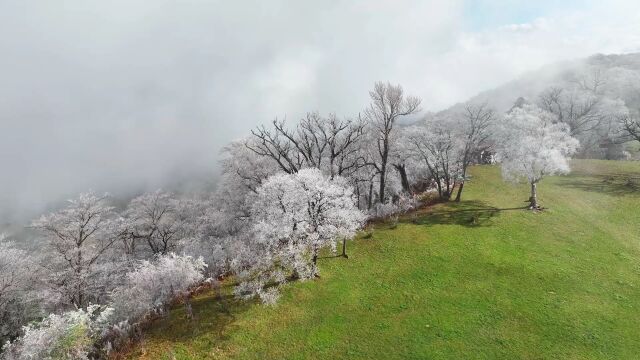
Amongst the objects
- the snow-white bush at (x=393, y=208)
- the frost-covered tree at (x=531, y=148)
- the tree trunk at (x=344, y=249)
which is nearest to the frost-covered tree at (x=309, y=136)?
the snow-white bush at (x=393, y=208)

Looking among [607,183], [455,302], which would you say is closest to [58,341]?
[455,302]

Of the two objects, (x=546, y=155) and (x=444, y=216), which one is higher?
(x=546, y=155)

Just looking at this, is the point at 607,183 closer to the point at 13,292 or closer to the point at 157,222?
the point at 157,222

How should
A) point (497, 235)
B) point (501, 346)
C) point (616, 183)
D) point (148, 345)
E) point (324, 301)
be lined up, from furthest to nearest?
point (616, 183) → point (497, 235) → point (324, 301) → point (148, 345) → point (501, 346)

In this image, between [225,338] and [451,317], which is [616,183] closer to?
[451,317]

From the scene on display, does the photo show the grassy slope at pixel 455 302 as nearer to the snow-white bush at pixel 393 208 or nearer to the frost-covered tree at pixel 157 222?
the snow-white bush at pixel 393 208

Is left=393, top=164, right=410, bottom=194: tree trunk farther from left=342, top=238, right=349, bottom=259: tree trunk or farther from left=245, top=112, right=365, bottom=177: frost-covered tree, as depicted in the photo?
left=342, top=238, right=349, bottom=259: tree trunk

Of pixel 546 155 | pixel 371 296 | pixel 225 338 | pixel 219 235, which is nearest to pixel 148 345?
pixel 225 338
